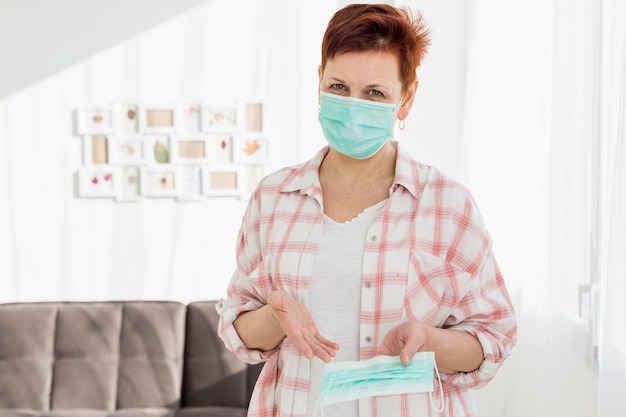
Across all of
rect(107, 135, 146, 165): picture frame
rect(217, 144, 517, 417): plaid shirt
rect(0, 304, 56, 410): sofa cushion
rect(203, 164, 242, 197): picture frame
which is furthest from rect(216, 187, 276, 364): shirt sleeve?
rect(107, 135, 146, 165): picture frame

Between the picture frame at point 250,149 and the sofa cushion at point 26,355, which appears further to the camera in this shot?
the picture frame at point 250,149

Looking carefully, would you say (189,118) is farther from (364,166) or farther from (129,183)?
(364,166)

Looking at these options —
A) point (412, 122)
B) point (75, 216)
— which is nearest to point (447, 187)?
point (412, 122)

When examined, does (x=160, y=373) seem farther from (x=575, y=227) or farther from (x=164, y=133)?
(x=575, y=227)

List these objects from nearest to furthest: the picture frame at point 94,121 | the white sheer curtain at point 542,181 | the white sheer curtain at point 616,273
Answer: the white sheer curtain at point 616,273 < the white sheer curtain at point 542,181 < the picture frame at point 94,121

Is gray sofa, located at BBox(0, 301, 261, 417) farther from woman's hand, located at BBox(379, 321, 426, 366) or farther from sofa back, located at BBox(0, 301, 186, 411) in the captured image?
woman's hand, located at BBox(379, 321, 426, 366)

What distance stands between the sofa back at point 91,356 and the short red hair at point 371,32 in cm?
215

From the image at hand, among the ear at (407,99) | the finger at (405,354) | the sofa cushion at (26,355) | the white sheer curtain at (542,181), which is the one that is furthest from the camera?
the sofa cushion at (26,355)

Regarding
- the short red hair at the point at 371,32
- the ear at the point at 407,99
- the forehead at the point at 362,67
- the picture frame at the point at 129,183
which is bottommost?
the picture frame at the point at 129,183

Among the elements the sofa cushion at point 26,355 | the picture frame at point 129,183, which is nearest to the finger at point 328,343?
the sofa cushion at point 26,355

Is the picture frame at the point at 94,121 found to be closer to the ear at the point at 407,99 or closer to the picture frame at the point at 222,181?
the picture frame at the point at 222,181

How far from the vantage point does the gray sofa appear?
312 cm

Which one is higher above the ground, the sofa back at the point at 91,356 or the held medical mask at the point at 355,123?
the held medical mask at the point at 355,123

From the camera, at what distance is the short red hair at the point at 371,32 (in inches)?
49.8
